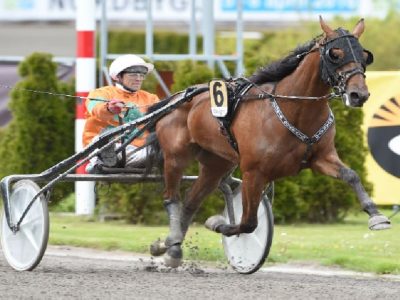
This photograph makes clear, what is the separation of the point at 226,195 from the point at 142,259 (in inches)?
40.6

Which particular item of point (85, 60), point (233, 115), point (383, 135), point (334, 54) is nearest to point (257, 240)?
point (233, 115)

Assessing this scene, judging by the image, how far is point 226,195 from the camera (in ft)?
30.3

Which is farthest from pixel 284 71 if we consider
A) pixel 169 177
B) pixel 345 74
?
pixel 169 177

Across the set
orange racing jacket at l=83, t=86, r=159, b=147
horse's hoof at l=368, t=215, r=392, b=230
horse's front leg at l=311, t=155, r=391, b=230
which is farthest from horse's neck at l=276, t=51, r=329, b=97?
orange racing jacket at l=83, t=86, r=159, b=147

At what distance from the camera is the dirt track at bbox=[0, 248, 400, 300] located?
7.30 metres

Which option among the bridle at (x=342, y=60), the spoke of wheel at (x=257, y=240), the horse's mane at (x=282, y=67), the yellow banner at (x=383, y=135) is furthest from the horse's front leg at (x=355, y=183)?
the yellow banner at (x=383, y=135)

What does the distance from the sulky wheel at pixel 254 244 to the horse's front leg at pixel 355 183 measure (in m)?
0.84

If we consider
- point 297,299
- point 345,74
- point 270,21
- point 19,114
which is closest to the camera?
point 297,299

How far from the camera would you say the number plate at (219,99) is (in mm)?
8297

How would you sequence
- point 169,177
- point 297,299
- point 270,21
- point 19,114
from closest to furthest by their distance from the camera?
point 297,299 → point 169,177 → point 19,114 → point 270,21

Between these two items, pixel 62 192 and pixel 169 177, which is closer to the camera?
pixel 169 177

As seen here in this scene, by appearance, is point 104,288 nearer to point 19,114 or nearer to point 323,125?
point 323,125

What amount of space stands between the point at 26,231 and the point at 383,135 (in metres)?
4.47

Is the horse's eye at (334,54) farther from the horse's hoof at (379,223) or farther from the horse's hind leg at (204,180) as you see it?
the horse's hind leg at (204,180)
